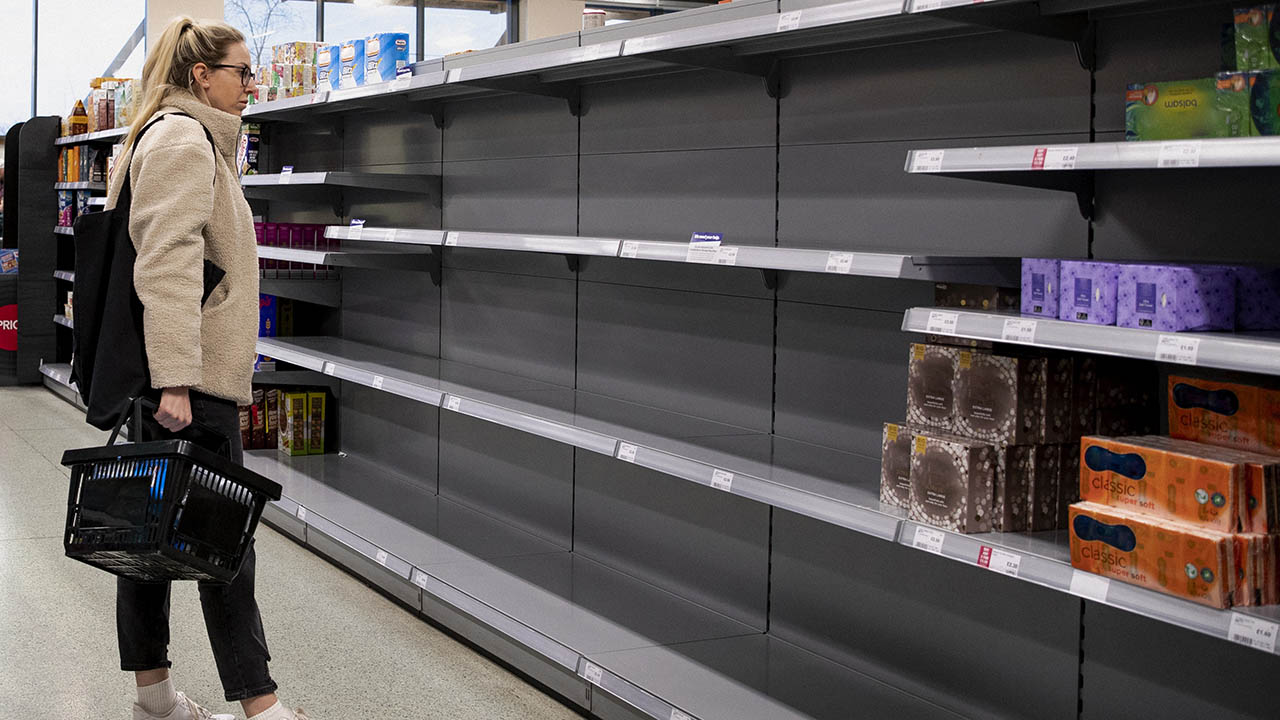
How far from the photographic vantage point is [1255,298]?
1969mm

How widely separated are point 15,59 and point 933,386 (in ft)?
36.5

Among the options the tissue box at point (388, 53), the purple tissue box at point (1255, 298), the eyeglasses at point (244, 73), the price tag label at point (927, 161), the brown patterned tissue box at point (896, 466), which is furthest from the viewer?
the tissue box at point (388, 53)

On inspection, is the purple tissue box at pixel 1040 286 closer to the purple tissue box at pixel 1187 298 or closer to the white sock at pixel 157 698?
the purple tissue box at pixel 1187 298

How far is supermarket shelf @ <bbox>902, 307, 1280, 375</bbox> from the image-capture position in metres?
1.76

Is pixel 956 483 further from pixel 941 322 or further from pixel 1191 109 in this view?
pixel 1191 109

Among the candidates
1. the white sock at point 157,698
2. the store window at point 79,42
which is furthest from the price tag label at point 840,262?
the store window at point 79,42

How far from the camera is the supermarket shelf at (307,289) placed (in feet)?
19.4

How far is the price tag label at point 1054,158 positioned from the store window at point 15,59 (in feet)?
37.1

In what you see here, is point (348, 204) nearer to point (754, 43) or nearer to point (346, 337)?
point (346, 337)

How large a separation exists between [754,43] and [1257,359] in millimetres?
1647

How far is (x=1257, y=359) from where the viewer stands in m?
1.74

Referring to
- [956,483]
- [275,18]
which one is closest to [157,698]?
[956,483]

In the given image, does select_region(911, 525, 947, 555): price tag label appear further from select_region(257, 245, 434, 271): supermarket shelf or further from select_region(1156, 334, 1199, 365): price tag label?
select_region(257, 245, 434, 271): supermarket shelf

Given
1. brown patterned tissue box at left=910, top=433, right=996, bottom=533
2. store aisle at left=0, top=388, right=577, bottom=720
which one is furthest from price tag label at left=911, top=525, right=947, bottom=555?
store aisle at left=0, top=388, right=577, bottom=720
